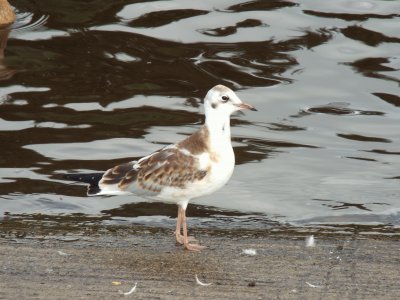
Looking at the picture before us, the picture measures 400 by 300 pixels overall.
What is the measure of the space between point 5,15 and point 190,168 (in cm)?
661

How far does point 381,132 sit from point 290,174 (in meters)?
1.40

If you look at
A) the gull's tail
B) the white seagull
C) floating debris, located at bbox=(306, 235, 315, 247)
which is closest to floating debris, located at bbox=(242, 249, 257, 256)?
the white seagull

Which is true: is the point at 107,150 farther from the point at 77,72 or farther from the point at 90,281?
the point at 90,281

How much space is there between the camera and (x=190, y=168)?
687 cm

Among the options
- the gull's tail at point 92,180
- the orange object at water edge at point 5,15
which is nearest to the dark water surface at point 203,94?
the orange object at water edge at point 5,15

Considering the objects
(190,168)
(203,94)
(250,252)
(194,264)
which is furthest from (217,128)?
(203,94)

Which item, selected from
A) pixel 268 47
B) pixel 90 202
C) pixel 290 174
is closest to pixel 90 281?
pixel 90 202

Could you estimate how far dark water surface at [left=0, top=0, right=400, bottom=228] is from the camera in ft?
27.9

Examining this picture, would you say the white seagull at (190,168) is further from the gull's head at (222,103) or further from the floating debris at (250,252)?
the floating debris at (250,252)

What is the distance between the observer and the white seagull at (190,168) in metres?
6.84

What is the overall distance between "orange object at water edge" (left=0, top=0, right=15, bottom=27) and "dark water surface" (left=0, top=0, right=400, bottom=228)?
100 mm

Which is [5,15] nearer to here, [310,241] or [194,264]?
[310,241]

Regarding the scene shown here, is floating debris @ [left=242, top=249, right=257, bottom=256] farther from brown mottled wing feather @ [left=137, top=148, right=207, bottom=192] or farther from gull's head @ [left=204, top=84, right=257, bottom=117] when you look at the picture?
gull's head @ [left=204, top=84, right=257, bottom=117]

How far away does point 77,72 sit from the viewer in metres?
11.2
